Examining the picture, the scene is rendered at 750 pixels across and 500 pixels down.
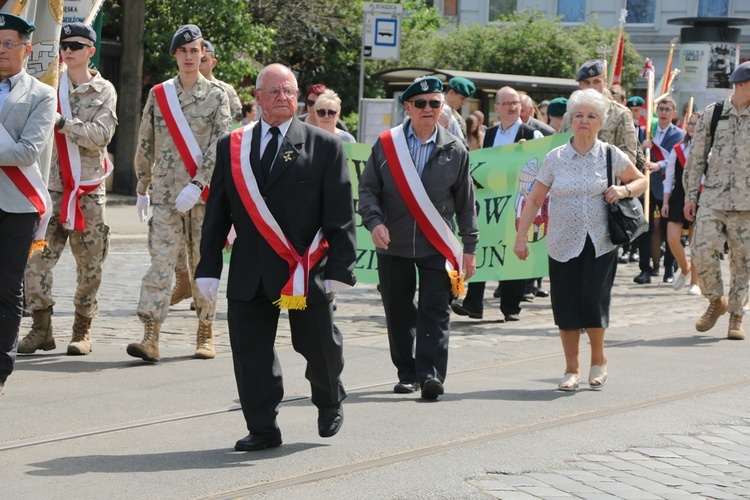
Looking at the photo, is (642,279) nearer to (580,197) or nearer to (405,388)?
(580,197)

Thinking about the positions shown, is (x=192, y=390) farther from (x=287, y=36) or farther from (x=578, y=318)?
(x=287, y=36)

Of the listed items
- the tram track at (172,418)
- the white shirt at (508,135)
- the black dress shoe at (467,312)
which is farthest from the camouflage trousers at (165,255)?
the white shirt at (508,135)

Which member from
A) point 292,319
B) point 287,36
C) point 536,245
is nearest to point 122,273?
point 536,245

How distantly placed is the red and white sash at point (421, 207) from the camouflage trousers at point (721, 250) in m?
3.45

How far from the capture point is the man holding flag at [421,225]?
7.94 metres

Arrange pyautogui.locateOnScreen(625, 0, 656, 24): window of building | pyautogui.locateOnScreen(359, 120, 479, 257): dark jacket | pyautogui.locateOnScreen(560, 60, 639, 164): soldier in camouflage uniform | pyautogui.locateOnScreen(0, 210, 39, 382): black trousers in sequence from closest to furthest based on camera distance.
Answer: pyautogui.locateOnScreen(0, 210, 39, 382): black trousers, pyautogui.locateOnScreen(359, 120, 479, 257): dark jacket, pyautogui.locateOnScreen(560, 60, 639, 164): soldier in camouflage uniform, pyautogui.locateOnScreen(625, 0, 656, 24): window of building

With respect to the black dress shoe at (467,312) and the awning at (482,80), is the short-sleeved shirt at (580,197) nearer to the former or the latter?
the black dress shoe at (467,312)

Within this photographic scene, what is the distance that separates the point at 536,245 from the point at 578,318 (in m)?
3.89

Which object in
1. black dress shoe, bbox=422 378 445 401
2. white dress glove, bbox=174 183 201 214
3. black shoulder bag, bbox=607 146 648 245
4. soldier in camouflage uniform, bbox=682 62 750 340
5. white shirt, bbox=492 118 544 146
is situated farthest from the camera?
white shirt, bbox=492 118 544 146

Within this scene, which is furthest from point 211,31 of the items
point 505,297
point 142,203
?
point 142,203

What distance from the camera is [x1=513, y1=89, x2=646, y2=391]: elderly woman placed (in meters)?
8.29

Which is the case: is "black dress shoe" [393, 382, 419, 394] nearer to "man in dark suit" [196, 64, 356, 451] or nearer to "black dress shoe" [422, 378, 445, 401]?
"black dress shoe" [422, 378, 445, 401]

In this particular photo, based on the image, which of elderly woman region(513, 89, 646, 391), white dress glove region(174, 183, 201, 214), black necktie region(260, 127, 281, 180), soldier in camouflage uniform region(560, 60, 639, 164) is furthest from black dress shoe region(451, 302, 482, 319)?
black necktie region(260, 127, 281, 180)

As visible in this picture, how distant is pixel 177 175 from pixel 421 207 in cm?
193
